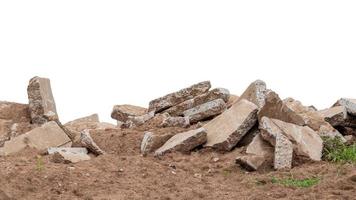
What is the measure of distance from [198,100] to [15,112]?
4.30 metres

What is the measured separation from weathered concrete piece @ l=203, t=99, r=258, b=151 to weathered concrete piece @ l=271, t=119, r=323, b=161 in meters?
0.57

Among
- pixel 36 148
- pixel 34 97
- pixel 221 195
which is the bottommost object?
pixel 221 195

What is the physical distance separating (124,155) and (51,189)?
3175mm

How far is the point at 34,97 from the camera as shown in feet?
44.0

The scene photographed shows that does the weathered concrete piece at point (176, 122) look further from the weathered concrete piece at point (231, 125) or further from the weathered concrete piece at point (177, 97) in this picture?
the weathered concrete piece at point (177, 97)

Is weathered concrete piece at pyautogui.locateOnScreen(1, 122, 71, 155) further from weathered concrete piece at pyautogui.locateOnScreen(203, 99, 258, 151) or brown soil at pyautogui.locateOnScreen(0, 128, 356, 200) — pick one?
weathered concrete piece at pyautogui.locateOnScreen(203, 99, 258, 151)

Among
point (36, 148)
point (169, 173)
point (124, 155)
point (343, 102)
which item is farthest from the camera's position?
point (343, 102)

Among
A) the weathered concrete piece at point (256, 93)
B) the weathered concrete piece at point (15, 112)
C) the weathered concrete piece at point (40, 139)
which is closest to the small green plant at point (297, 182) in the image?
the weathered concrete piece at point (256, 93)

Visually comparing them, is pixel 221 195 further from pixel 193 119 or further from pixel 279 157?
pixel 193 119

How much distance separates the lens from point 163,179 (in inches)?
361

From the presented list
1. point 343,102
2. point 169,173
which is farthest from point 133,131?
point 343,102

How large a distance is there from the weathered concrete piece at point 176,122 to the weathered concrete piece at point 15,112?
3.42 meters

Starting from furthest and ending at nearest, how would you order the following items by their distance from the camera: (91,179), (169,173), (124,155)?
(124,155), (169,173), (91,179)

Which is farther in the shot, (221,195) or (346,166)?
(346,166)
